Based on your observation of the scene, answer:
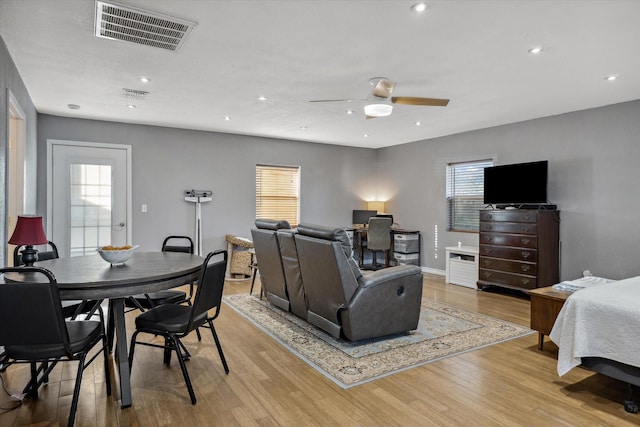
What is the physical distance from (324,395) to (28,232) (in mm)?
2320

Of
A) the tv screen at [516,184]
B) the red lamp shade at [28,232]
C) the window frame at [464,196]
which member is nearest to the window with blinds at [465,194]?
the window frame at [464,196]

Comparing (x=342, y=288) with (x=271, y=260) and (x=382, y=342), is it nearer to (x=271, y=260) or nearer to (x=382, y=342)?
(x=382, y=342)

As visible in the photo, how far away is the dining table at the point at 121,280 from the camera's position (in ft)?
6.97

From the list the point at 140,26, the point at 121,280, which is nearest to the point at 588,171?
the point at 140,26

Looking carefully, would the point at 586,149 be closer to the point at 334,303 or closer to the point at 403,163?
the point at 403,163

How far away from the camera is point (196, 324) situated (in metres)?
2.51

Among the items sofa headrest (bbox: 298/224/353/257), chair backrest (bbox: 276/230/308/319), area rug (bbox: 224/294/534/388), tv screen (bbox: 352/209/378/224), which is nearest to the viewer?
area rug (bbox: 224/294/534/388)

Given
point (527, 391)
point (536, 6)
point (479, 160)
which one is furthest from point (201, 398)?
point (479, 160)

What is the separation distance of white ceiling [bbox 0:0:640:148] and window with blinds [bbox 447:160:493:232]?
1320 millimetres

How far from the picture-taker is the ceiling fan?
12.3 ft

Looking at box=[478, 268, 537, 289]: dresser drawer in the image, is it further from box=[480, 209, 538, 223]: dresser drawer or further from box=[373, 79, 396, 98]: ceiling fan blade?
box=[373, 79, 396, 98]: ceiling fan blade

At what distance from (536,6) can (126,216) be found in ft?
18.4

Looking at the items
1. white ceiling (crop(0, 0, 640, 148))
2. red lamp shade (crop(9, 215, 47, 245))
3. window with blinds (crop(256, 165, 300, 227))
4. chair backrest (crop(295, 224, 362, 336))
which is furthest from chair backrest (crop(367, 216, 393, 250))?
red lamp shade (crop(9, 215, 47, 245))

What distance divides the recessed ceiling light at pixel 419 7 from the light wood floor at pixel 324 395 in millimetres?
2452
